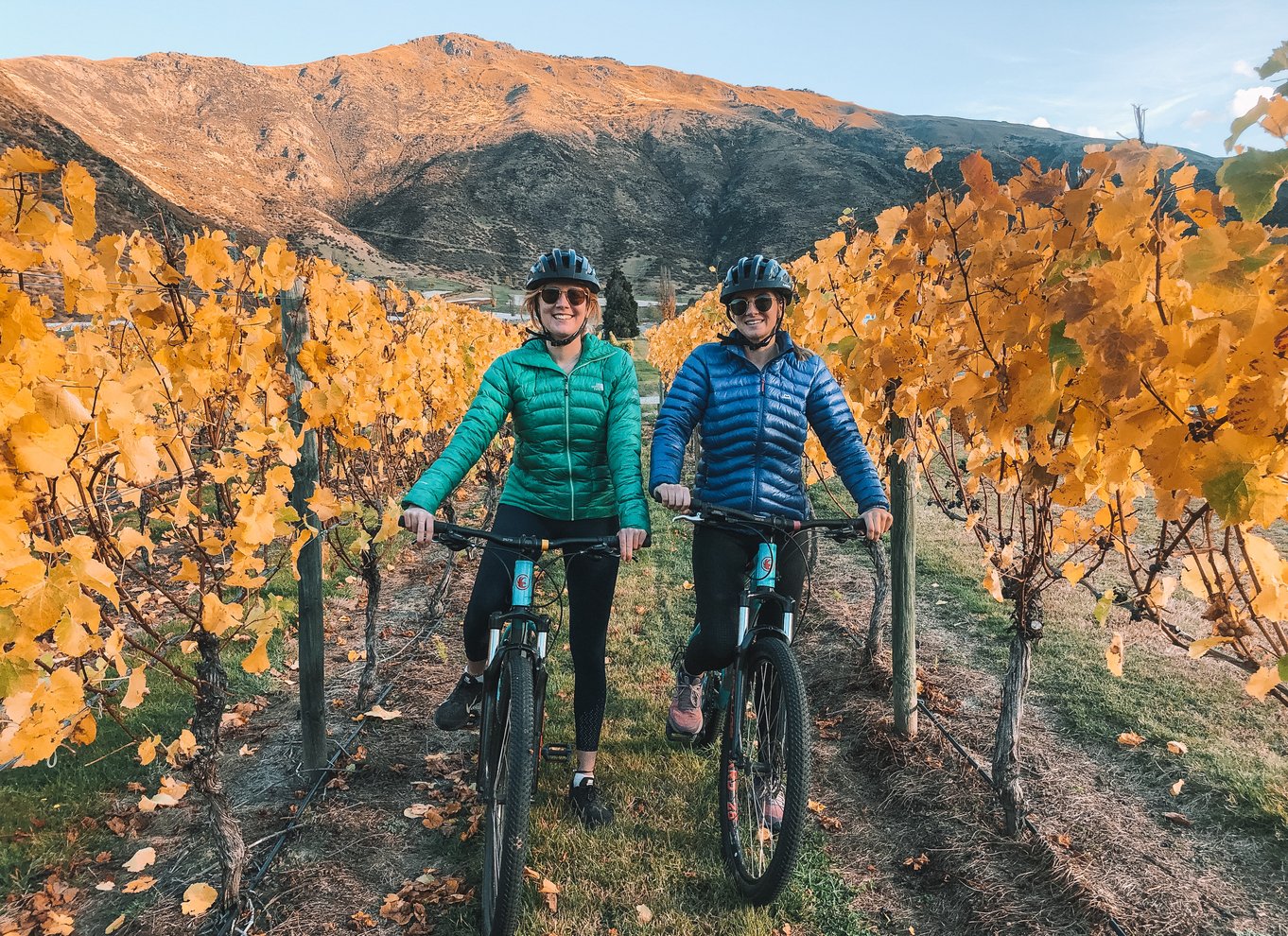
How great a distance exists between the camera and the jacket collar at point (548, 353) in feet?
8.25

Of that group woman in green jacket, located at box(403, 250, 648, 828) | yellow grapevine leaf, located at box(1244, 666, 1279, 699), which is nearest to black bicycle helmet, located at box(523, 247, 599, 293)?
woman in green jacket, located at box(403, 250, 648, 828)

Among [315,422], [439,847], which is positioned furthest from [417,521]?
[439,847]

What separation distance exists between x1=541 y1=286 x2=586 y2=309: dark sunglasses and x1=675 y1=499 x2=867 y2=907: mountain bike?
0.89m

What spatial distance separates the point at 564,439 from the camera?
2.51 meters

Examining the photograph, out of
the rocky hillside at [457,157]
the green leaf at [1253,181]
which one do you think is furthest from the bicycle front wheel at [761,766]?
the rocky hillside at [457,157]

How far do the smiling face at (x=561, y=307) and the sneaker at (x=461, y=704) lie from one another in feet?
4.63

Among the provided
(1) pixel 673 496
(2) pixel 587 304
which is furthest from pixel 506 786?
(2) pixel 587 304

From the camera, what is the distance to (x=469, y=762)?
325cm

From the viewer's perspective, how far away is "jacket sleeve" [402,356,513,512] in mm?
2209

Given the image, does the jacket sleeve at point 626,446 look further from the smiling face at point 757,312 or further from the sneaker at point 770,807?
the sneaker at point 770,807

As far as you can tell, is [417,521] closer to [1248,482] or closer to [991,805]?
[1248,482]

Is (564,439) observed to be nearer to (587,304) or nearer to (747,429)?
(587,304)

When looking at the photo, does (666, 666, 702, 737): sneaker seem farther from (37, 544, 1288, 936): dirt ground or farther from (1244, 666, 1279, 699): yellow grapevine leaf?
(1244, 666, 1279, 699): yellow grapevine leaf

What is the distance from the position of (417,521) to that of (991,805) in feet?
8.63
